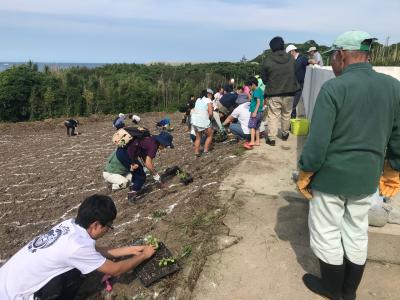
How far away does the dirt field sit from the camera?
3.93 m

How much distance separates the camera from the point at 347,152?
259cm

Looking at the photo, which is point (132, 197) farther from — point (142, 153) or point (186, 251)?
point (186, 251)

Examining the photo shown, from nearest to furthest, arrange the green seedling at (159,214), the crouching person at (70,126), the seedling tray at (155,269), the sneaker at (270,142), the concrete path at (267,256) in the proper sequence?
the concrete path at (267,256), the seedling tray at (155,269), the green seedling at (159,214), the sneaker at (270,142), the crouching person at (70,126)

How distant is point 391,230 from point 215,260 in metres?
1.67

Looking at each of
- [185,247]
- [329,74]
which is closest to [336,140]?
[185,247]

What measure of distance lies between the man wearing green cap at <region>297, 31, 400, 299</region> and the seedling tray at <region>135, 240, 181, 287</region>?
4.26 feet

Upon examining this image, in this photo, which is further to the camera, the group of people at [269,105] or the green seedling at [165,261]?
the group of people at [269,105]

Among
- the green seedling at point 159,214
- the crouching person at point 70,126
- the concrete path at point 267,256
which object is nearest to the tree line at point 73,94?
the crouching person at point 70,126

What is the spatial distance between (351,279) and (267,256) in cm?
89

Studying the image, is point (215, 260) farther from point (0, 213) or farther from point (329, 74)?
point (0, 213)

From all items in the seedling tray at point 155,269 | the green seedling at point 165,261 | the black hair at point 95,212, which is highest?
the black hair at point 95,212

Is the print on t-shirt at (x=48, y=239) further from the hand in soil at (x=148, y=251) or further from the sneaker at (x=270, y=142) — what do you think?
the sneaker at (x=270, y=142)

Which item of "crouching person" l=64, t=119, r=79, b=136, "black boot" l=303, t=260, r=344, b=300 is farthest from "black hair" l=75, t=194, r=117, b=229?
"crouching person" l=64, t=119, r=79, b=136

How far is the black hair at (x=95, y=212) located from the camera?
306 cm
